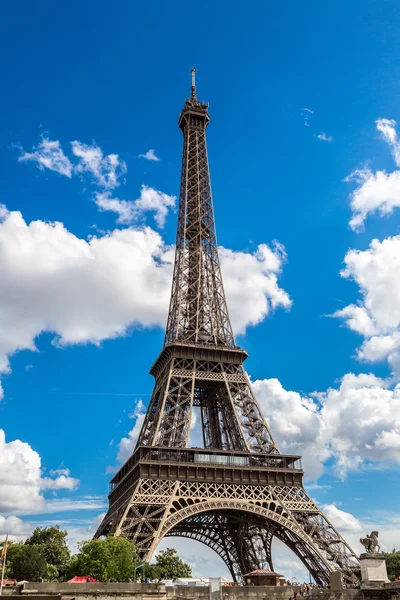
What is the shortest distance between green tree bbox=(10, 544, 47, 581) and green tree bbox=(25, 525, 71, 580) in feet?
17.5

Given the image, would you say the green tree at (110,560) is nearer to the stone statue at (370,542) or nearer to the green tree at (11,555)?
the green tree at (11,555)

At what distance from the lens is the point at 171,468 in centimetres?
5706

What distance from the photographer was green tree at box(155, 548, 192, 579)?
64.3 meters

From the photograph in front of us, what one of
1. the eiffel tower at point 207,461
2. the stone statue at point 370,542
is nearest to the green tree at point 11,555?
the eiffel tower at point 207,461

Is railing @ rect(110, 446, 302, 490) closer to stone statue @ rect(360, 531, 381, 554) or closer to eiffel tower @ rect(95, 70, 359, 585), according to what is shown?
eiffel tower @ rect(95, 70, 359, 585)

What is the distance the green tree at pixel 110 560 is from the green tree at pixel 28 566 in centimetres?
894

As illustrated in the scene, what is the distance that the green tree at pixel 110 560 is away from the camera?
150 ft

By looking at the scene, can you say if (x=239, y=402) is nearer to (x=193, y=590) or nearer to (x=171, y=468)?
(x=171, y=468)

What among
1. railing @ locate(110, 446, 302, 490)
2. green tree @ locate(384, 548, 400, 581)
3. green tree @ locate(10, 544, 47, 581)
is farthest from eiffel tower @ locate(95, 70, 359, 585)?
green tree @ locate(384, 548, 400, 581)

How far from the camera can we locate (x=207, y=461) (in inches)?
2328

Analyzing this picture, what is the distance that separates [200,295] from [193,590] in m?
43.8

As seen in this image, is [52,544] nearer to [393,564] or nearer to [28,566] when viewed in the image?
[28,566]

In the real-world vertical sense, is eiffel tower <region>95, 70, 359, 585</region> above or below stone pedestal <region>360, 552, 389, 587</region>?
above

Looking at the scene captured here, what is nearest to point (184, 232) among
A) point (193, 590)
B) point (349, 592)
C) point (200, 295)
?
point (200, 295)
